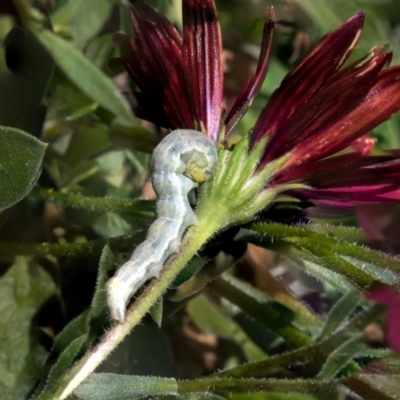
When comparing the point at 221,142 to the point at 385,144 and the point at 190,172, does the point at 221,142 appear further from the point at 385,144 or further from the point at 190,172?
the point at 385,144

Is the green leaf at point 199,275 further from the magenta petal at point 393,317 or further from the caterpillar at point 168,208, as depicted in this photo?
the magenta petal at point 393,317

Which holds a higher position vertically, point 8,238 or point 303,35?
point 303,35

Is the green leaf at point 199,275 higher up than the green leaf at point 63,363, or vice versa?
the green leaf at point 199,275

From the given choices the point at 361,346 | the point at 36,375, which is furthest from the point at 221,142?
the point at 36,375

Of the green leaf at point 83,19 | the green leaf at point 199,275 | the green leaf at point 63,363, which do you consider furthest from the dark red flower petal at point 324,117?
the green leaf at point 83,19

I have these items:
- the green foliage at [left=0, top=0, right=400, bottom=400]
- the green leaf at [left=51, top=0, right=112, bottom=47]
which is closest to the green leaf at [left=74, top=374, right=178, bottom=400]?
the green foliage at [left=0, top=0, right=400, bottom=400]
